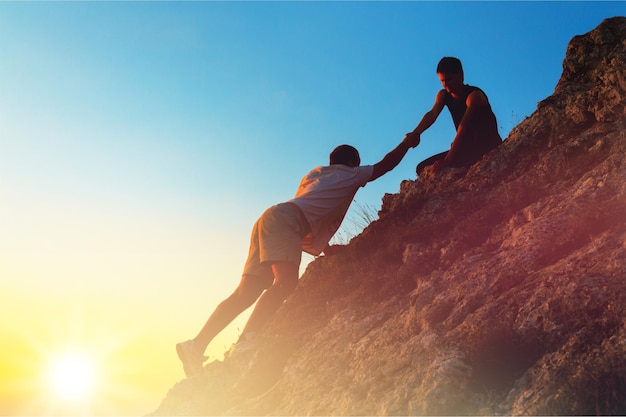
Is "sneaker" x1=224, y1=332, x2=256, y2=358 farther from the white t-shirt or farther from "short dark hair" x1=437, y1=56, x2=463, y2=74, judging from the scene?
"short dark hair" x1=437, y1=56, x2=463, y2=74

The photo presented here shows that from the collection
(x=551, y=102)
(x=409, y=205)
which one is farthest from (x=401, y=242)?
(x=551, y=102)

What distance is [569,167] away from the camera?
6863 millimetres

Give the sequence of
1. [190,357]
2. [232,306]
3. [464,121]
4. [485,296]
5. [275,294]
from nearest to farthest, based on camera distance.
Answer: [485,296] < [190,357] < [275,294] < [232,306] < [464,121]

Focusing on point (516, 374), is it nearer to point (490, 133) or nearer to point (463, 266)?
point (463, 266)

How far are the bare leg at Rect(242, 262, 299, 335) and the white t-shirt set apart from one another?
0.61 metres

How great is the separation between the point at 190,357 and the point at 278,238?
1753 mm

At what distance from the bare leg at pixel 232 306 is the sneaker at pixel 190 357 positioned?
3.0 inches

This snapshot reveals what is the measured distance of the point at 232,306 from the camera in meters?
7.77

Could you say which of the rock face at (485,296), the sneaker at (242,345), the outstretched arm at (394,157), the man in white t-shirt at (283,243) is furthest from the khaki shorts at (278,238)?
the outstretched arm at (394,157)

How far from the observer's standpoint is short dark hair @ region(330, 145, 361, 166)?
8398mm

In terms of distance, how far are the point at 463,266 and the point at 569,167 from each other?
1.67m

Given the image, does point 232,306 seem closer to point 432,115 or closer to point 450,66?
Answer: point 432,115

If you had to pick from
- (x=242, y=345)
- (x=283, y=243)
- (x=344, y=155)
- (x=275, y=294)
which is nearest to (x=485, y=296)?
(x=283, y=243)

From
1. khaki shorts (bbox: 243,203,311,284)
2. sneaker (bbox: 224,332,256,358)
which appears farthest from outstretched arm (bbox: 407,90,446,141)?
sneaker (bbox: 224,332,256,358)
